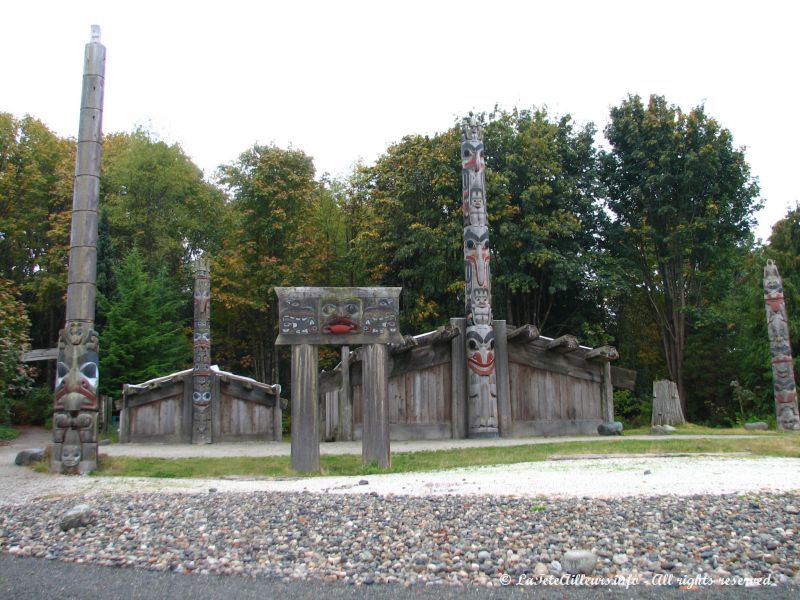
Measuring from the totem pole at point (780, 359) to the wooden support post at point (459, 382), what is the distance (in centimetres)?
745

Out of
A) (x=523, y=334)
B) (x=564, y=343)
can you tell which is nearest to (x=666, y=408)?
(x=564, y=343)

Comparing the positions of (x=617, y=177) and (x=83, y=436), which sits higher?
(x=617, y=177)

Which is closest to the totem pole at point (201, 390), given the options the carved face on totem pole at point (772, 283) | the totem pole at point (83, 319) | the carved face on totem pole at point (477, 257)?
the totem pole at point (83, 319)

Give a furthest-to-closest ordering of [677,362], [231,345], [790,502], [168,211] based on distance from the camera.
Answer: [168,211] < [231,345] < [677,362] < [790,502]

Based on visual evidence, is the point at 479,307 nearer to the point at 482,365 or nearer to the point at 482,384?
the point at 482,365

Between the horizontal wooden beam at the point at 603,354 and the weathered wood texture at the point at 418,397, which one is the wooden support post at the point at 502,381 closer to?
the weathered wood texture at the point at 418,397

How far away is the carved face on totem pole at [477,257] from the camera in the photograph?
15.9m

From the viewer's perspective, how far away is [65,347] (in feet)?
34.0

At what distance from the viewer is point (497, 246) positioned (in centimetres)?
2280

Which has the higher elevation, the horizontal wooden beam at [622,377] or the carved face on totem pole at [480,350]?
the carved face on totem pole at [480,350]

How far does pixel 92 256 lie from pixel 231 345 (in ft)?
62.7

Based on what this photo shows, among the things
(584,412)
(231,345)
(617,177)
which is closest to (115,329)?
(231,345)

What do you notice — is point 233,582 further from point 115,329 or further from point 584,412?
point 115,329

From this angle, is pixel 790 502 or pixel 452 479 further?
pixel 452 479
